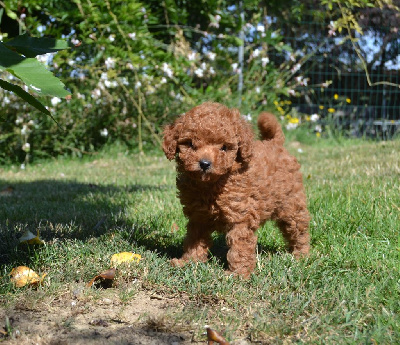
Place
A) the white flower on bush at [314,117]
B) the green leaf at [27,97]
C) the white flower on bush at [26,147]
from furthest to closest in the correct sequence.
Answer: the white flower on bush at [314,117]
the white flower on bush at [26,147]
the green leaf at [27,97]

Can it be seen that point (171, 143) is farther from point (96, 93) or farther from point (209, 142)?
point (96, 93)

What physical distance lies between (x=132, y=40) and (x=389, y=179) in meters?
4.25

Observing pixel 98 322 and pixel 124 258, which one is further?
pixel 124 258

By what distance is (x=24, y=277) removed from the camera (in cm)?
250

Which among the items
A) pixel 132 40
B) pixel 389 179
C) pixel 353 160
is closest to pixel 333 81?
pixel 353 160

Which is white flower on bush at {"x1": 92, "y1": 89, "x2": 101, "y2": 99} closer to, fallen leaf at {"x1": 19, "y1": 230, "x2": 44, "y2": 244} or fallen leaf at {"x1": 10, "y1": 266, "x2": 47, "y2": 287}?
fallen leaf at {"x1": 19, "y1": 230, "x2": 44, "y2": 244}

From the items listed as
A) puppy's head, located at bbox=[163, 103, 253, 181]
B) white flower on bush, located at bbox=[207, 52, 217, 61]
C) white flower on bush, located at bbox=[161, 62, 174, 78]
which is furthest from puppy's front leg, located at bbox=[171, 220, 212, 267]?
white flower on bush, located at bbox=[207, 52, 217, 61]

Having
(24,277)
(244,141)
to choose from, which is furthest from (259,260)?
(24,277)

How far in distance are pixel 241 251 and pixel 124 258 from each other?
0.67m

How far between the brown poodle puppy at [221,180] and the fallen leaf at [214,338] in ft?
2.58

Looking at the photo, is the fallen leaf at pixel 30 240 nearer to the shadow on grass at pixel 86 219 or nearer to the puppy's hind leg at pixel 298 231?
the shadow on grass at pixel 86 219

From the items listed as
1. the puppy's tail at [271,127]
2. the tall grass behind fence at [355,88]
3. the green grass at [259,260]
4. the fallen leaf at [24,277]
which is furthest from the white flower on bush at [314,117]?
A: the fallen leaf at [24,277]

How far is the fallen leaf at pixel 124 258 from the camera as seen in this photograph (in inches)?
110

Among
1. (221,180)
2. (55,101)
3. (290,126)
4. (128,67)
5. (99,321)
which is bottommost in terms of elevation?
(290,126)
